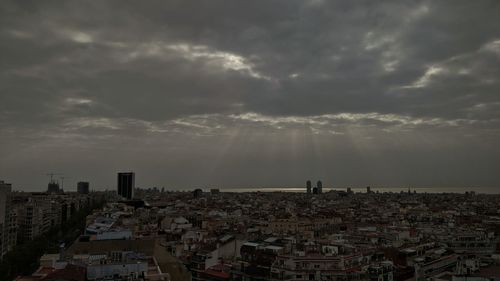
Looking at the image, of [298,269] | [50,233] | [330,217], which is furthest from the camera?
[330,217]

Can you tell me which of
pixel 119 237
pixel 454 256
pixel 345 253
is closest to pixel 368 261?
pixel 345 253

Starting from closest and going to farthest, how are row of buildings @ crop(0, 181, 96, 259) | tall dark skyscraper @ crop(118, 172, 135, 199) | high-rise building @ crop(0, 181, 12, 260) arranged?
high-rise building @ crop(0, 181, 12, 260)
row of buildings @ crop(0, 181, 96, 259)
tall dark skyscraper @ crop(118, 172, 135, 199)

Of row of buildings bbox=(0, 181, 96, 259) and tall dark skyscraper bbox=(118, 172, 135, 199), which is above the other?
tall dark skyscraper bbox=(118, 172, 135, 199)

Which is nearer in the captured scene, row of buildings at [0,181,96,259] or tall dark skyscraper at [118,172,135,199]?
row of buildings at [0,181,96,259]

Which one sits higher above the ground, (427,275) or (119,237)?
(119,237)

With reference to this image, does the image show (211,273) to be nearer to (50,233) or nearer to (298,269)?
(298,269)

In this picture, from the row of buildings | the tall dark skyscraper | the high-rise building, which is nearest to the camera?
the high-rise building

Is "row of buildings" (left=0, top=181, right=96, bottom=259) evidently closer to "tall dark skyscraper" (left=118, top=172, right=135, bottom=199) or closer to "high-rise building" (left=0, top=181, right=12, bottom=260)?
"high-rise building" (left=0, top=181, right=12, bottom=260)

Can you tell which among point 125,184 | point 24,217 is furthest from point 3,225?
point 125,184

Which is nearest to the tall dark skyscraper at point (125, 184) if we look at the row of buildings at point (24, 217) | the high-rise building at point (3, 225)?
the row of buildings at point (24, 217)

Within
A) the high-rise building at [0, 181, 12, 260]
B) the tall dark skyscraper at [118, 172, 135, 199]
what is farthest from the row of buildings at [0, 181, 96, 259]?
the tall dark skyscraper at [118, 172, 135, 199]

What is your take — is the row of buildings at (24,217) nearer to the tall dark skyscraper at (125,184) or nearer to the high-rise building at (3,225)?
the high-rise building at (3,225)
